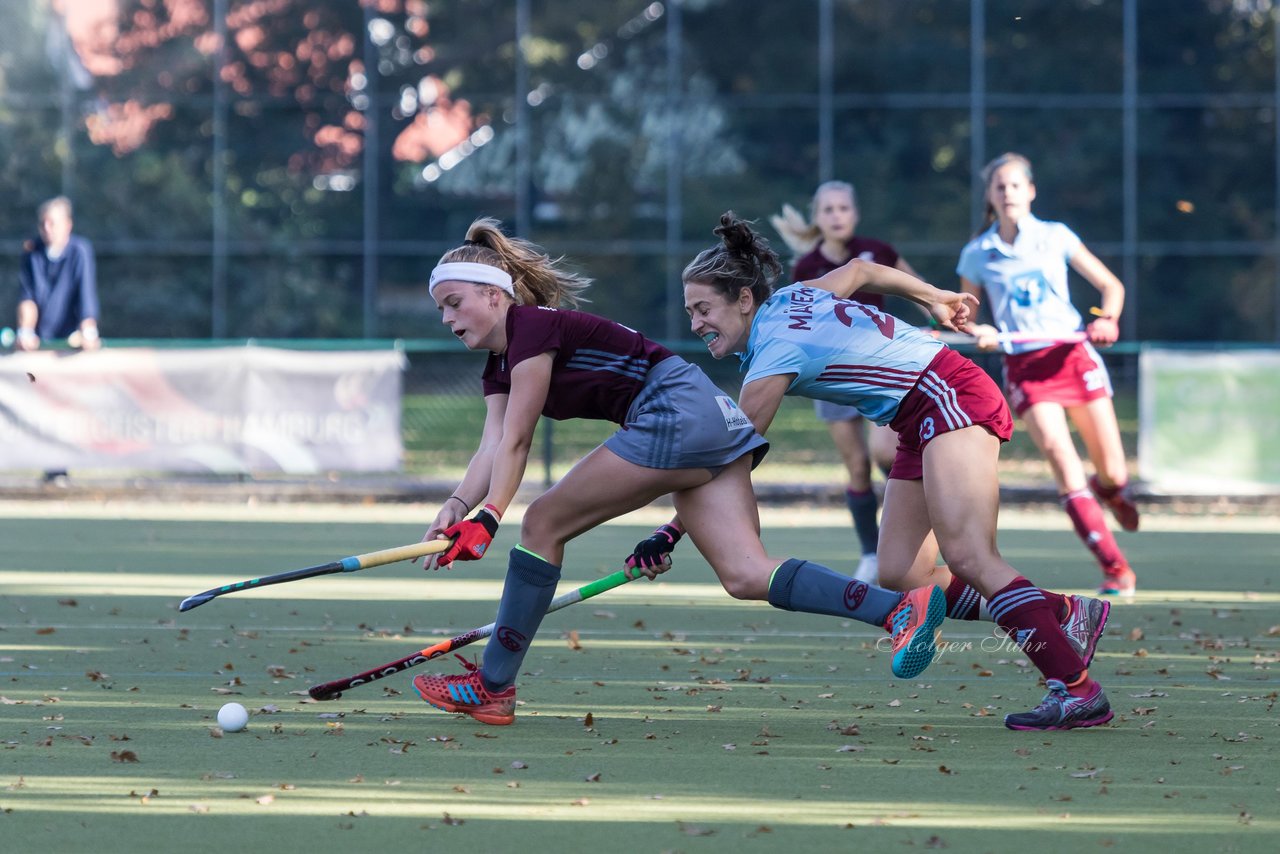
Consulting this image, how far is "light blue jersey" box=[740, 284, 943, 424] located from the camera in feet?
16.3

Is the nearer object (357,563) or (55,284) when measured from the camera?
(357,563)

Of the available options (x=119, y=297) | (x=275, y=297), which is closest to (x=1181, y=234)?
(x=275, y=297)

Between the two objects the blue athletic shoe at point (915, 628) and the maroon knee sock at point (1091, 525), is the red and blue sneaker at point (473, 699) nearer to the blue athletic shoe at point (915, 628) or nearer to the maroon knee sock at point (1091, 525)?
the blue athletic shoe at point (915, 628)

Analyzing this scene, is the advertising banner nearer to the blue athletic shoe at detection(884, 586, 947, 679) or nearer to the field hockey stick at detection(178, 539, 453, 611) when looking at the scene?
the field hockey stick at detection(178, 539, 453, 611)

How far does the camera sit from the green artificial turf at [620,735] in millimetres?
3840

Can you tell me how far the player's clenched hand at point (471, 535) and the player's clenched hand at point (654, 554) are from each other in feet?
1.26

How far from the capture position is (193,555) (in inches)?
392

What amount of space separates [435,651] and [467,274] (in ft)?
3.42

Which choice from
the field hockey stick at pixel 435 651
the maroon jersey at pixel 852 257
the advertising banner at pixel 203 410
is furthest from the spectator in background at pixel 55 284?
the field hockey stick at pixel 435 651

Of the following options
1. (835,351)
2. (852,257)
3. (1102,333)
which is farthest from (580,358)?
(852,257)

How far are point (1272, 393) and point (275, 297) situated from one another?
38.8ft

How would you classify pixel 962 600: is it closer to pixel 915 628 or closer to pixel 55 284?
pixel 915 628

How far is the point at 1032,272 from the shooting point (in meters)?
7.99

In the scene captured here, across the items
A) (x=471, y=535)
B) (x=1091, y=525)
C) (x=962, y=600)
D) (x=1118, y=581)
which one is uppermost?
(x=471, y=535)
